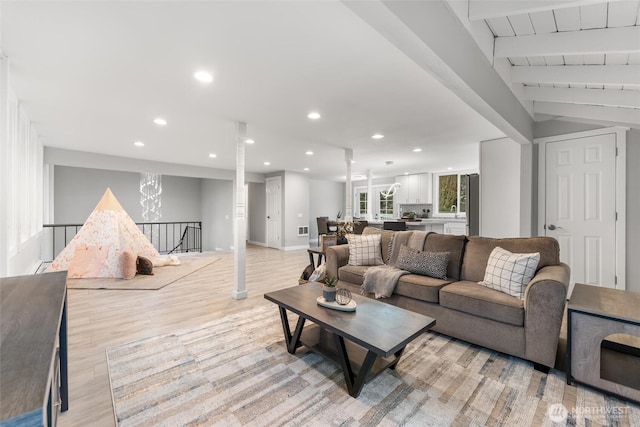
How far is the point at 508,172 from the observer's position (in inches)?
171

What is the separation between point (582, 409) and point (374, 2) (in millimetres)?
2504

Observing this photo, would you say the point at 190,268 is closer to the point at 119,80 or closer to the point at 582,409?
the point at 119,80

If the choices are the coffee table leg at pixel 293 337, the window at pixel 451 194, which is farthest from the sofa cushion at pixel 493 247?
the window at pixel 451 194

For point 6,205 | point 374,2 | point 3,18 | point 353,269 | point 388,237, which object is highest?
point 3,18

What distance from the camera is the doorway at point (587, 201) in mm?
3340

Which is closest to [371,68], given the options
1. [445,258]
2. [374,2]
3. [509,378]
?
[374,2]

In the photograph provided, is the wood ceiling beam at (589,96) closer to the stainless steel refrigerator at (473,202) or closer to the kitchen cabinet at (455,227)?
the stainless steel refrigerator at (473,202)

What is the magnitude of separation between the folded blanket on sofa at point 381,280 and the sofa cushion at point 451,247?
0.48 m

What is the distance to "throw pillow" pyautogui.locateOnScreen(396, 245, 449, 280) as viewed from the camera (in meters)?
2.92

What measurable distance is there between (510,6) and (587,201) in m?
3.20

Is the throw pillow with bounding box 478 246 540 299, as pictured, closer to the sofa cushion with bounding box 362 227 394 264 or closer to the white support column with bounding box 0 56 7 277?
the sofa cushion with bounding box 362 227 394 264

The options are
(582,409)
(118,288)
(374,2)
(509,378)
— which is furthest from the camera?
(118,288)

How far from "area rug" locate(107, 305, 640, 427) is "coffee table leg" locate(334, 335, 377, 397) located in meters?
0.06

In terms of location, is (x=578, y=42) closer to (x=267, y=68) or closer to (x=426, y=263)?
(x=426, y=263)
